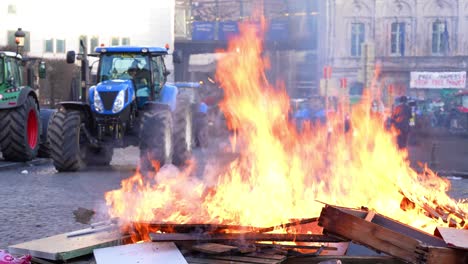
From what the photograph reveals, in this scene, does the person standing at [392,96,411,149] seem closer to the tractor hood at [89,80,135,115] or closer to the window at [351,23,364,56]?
the tractor hood at [89,80,135,115]

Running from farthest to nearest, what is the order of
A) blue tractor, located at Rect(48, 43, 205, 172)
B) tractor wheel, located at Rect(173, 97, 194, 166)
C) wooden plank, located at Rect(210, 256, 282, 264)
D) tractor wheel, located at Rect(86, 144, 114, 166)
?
1. tractor wheel, located at Rect(86, 144, 114, 166)
2. tractor wheel, located at Rect(173, 97, 194, 166)
3. blue tractor, located at Rect(48, 43, 205, 172)
4. wooden plank, located at Rect(210, 256, 282, 264)

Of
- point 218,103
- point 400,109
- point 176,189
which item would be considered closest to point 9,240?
point 176,189

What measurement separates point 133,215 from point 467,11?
50441 millimetres

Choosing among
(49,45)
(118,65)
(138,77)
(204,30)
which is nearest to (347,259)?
(138,77)

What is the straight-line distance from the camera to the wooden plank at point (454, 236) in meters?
5.95

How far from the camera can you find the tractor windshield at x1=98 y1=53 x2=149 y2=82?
1664cm

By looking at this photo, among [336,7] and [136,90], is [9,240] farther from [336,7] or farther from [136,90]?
[336,7]

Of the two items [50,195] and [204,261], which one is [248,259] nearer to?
[204,261]

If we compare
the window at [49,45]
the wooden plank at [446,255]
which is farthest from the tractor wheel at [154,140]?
the window at [49,45]

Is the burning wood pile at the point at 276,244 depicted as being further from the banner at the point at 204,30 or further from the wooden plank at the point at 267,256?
the banner at the point at 204,30

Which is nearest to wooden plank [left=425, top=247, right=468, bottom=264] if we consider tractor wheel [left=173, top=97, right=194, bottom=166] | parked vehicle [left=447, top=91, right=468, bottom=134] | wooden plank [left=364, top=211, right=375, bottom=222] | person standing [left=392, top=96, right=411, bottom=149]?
wooden plank [left=364, top=211, right=375, bottom=222]

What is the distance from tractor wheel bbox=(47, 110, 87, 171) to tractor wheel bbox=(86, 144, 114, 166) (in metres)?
1.26

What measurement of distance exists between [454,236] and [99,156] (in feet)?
38.4

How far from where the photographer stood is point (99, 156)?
1678cm
